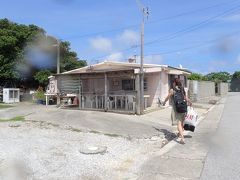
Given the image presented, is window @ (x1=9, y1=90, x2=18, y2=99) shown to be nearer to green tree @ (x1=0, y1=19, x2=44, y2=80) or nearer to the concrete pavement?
green tree @ (x1=0, y1=19, x2=44, y2=80)

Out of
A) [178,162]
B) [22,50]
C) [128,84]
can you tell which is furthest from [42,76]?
[178,162]

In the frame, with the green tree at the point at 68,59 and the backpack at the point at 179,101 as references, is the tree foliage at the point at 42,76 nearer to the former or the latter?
the green tree at the point at 68,59

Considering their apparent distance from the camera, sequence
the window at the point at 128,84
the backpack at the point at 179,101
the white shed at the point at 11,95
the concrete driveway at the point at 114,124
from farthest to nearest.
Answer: the white shed at the point at 11,95 → the window at the point at 128,84 → the concrete driveway at the point at 114,124 → the backpack at the point at 179,101

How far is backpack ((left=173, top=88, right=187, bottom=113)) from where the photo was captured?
10.2 m

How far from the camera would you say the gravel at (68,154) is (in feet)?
23.6

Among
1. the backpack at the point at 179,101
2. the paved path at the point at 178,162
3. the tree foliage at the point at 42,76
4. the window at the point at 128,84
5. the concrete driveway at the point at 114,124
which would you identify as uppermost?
the tree foliage at the point at 42,76

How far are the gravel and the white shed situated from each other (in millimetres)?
22801

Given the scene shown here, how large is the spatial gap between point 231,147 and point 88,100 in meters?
12.2

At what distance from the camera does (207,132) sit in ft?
41.4

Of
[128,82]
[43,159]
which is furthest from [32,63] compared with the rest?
[43,159]

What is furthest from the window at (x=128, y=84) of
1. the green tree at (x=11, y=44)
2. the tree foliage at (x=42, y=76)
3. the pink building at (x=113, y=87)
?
the green tree at (x=11, y=44)

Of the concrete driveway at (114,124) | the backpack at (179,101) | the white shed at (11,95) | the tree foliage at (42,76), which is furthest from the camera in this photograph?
the tree foliage at (42,76)

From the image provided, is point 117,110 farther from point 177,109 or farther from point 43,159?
point 43,159

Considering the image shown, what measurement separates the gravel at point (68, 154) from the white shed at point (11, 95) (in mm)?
22801
